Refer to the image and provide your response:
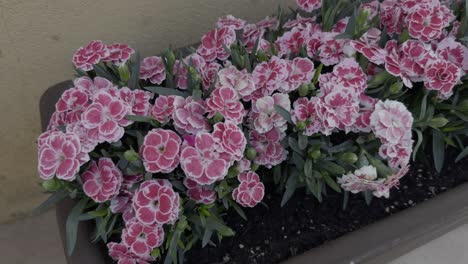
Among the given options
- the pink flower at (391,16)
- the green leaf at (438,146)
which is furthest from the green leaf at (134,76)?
the green leaf at (438,146)

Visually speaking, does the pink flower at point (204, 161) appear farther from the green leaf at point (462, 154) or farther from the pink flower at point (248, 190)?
the green leaf at point (462, 154)

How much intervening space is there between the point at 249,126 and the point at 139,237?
1.09 feet

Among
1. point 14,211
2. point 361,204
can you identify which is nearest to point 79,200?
point 361,204

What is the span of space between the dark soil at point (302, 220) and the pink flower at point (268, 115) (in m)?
0.25

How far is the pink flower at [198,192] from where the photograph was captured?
103 centimetres

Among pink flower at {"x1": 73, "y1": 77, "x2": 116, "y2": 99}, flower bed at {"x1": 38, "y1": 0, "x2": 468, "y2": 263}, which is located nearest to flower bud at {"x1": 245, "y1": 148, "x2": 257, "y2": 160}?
flower bed at {"x1": 38, "y1": 0, "x2": 468, "y2": 263}

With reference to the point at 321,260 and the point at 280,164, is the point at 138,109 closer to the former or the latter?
the point at 280,164

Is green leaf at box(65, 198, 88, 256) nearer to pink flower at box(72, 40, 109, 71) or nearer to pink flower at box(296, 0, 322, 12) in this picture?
pink flower at box(72, 40, 109, 71)

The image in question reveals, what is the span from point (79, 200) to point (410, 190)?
2.66 ft

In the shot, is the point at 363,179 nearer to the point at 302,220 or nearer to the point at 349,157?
the point at 349,157

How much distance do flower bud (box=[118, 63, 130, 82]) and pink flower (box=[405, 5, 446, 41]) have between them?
643mm

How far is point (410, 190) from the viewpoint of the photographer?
126cm

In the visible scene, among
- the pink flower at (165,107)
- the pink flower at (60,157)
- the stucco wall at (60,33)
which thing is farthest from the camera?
the stucco wall at (60,33)

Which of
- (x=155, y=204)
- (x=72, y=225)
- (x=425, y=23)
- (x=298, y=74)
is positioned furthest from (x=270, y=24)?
(x=72, y=225)
